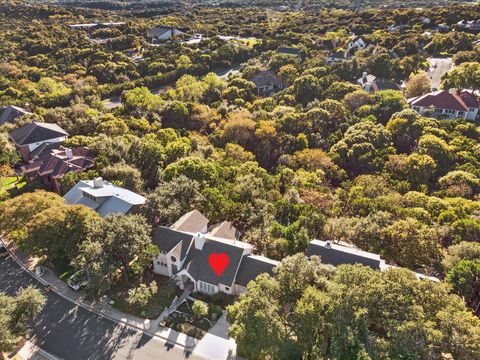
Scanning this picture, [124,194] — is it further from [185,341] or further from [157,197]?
[185,341]

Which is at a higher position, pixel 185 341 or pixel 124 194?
pixel 124 194

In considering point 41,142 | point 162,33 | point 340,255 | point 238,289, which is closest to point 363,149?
point 340,255

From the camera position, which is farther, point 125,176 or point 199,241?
point 125,176

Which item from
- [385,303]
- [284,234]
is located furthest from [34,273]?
[385,303]

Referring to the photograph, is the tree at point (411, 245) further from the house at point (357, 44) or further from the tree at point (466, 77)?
the house at point (357, 44)

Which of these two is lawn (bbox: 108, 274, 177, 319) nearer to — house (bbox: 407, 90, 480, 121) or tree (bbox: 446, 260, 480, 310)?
tree (bbox: 446, 260, 480, 310)

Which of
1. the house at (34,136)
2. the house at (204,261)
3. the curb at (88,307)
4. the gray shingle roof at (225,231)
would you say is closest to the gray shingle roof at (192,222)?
the house at (204,261)

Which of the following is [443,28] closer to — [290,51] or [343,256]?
[290,51]

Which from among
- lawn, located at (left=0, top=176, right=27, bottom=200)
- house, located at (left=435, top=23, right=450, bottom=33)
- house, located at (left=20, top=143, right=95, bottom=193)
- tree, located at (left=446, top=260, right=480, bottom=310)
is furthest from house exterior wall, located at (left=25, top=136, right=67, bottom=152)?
house, located at (left=435, top=23, right=450, bottom=33)
